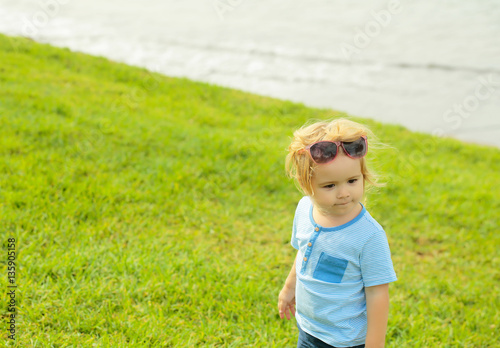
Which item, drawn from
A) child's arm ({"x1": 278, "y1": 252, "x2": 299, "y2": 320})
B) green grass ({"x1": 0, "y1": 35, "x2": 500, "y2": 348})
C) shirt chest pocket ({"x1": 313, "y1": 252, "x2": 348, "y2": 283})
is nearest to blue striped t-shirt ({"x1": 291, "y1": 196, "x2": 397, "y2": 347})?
shirt chest pocket ({"x1": 313, "y1": 252, "x2": 348, "y2": 283})

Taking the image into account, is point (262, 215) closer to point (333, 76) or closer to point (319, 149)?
point (319, 149)

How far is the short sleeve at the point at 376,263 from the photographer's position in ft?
4.91

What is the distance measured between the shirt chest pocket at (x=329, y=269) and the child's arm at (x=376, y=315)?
10 cm

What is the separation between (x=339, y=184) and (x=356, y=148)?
122 mm

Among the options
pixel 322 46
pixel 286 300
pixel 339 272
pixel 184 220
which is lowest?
pixel 286 300

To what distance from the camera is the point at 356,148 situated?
58.7 inches

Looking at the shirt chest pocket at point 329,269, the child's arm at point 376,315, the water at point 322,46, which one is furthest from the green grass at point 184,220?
the water at point 322,46

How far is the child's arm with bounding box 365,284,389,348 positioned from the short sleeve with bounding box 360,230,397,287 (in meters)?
0.04

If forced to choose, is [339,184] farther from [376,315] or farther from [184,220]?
[184,220]

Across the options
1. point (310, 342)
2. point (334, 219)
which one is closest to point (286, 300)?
point (310, 342)

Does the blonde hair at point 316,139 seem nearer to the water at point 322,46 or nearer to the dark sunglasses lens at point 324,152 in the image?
the dark sunglasses lens at point 324,152

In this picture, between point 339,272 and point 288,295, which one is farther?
point 288,295

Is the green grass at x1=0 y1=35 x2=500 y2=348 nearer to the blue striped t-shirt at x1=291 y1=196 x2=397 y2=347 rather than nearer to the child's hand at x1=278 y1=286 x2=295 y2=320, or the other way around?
the child's hand at x1=278 y1=286 x2=295 y2=320

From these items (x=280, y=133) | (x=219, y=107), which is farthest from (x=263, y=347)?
(x=219, y=107)
